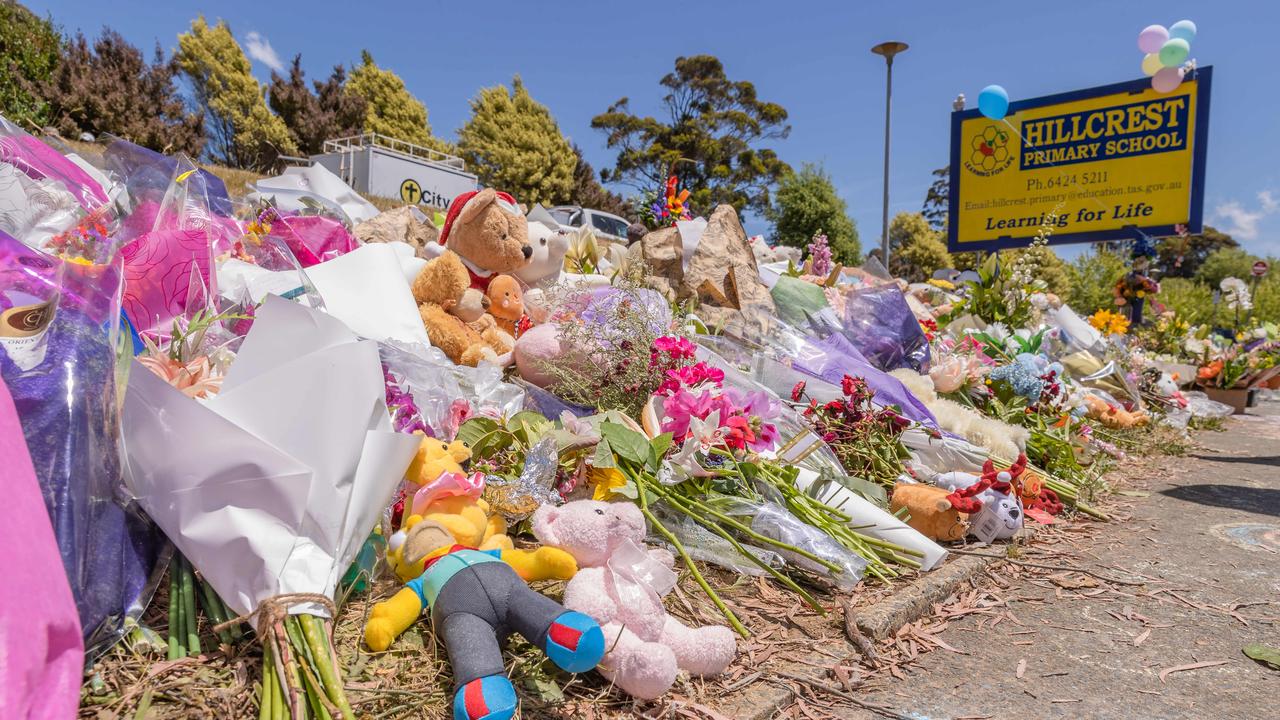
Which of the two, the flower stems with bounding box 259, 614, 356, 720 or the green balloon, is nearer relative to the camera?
the flower stems with bounding box 259, 614, 356, 720

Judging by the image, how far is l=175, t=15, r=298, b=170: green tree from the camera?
2192 cm

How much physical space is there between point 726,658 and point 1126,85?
38.1 feet

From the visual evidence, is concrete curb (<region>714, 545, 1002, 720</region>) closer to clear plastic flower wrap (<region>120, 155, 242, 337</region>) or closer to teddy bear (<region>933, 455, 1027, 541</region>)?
teddy bear (<region>933, 455, 1027, 541</region>)

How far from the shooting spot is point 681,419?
7.12 feet

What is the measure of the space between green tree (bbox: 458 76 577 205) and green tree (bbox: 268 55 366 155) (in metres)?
4.19

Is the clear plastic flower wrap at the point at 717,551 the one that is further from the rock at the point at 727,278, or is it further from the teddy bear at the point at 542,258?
the teddy bear at the point at 542,258

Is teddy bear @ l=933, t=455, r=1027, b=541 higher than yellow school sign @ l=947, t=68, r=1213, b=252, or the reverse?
yellow school sign @ l=947, t=68, r=1213, b=252

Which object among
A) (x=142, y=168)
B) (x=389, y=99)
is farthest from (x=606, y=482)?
(x=389, y=99)

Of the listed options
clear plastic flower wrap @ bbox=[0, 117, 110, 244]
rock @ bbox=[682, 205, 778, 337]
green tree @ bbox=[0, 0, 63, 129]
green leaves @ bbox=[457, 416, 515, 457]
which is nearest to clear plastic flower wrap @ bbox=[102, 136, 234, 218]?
clear plastic flower wrap @ bbox=[0, 117, 110, 244]

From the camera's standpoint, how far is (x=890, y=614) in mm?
1848

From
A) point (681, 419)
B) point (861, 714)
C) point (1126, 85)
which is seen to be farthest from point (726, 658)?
point (1126, 85)

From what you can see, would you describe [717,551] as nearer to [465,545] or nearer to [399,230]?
[465,545]

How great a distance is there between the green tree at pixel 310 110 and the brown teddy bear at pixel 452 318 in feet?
73.2

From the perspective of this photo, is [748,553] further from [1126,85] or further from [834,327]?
[1126,85]
